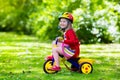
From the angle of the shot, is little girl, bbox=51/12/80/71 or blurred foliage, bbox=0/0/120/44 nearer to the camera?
little girl, bbox=51/12/80/71

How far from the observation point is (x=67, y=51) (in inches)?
380

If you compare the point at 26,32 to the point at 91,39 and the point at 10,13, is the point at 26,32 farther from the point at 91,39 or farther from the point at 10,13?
the point at 91,39

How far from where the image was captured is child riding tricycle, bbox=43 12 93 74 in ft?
31.6

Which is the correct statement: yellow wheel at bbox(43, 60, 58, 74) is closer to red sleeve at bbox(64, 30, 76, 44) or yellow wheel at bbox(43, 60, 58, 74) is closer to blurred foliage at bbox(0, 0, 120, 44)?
red sleeve at bbox(64, 30, 76, 44)

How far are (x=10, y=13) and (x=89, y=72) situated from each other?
27.1 meters

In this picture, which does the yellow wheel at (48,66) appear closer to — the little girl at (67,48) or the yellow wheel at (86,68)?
the little girl at (67,48)

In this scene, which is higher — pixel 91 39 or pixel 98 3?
pixel 98 3

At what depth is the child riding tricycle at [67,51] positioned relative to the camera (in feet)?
31.6

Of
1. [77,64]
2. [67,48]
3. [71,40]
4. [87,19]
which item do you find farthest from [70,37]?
[87,19]

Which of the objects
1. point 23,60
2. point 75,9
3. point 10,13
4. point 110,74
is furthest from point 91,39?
point 10,13

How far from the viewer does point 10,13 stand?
36312mm

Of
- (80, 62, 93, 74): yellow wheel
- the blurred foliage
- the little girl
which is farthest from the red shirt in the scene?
the blurred foliage

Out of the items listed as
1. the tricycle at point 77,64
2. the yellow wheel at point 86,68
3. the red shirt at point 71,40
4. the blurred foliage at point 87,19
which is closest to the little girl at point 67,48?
the red shirt at point 71,40

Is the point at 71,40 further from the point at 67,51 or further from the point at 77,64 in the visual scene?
the point at 77,64
